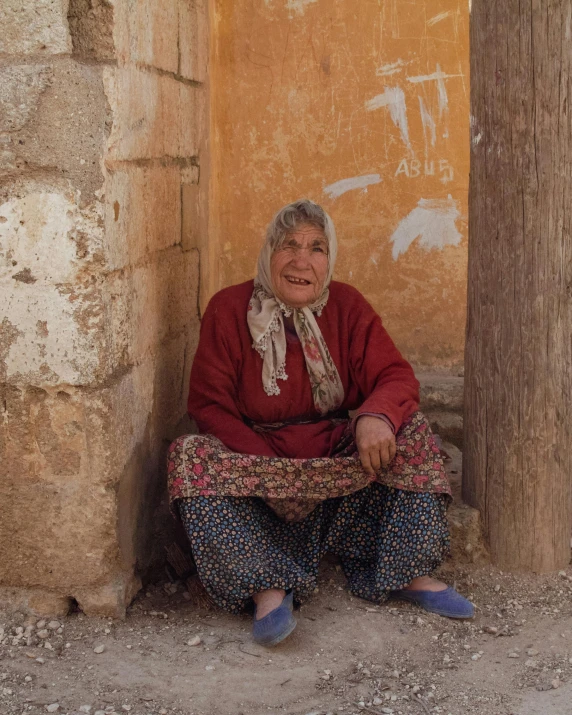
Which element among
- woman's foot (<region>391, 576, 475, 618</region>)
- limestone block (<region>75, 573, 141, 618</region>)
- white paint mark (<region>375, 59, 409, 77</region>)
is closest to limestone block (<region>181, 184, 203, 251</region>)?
white paint mark (<region>375, 59, 409, 77</region>)

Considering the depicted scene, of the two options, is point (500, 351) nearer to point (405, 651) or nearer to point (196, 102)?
point (405, 651)

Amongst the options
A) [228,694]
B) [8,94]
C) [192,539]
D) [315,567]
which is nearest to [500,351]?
[315,567]

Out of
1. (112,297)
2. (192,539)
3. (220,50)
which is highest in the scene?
(220,50)

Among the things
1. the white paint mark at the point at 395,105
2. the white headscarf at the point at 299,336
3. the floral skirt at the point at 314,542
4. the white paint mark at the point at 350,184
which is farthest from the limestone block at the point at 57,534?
the white paint mark at the point at 395,105

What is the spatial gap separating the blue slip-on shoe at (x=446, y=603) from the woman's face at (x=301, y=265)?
1101 millimetres

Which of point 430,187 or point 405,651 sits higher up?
point 430,187

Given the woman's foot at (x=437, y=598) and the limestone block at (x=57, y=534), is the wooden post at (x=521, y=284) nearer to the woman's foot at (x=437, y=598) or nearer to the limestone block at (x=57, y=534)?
the woman's foot at (x=437, y=598)

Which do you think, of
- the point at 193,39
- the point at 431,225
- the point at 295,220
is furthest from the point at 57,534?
the point at 431,225

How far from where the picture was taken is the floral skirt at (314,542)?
3.16m

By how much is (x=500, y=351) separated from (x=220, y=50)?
1924mm

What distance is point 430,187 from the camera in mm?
4277

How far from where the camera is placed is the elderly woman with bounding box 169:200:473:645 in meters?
3.17

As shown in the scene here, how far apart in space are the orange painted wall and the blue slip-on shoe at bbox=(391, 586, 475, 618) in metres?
1.40

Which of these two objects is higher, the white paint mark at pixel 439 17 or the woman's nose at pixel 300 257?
the white paint mark at pixel 439 17
